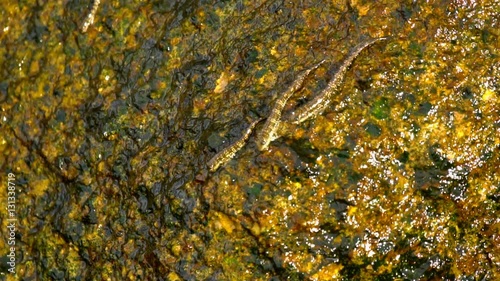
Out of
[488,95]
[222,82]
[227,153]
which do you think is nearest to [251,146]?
[227,153]

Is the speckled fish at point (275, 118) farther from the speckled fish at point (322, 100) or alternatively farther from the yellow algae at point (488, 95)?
the yellow algae at point (488, 95)

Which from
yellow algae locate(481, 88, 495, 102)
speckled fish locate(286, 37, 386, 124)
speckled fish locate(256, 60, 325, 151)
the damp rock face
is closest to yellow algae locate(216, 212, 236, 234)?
the damp rock face

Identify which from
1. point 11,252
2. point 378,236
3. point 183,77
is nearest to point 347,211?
point 378,236

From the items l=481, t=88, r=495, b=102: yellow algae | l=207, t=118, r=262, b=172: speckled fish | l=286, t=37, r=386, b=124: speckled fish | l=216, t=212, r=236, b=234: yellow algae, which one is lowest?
l=216, t=212, r=236, b=234: yellow algae

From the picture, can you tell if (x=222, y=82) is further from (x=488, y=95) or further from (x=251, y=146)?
(x=488, y=95)

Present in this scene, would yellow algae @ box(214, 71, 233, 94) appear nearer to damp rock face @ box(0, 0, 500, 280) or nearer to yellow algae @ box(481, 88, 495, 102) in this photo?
damp rock face @ box(0, 0, 500, 280)

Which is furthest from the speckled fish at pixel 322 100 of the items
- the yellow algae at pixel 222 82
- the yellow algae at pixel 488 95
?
the yellow algae at pixel 488 95
